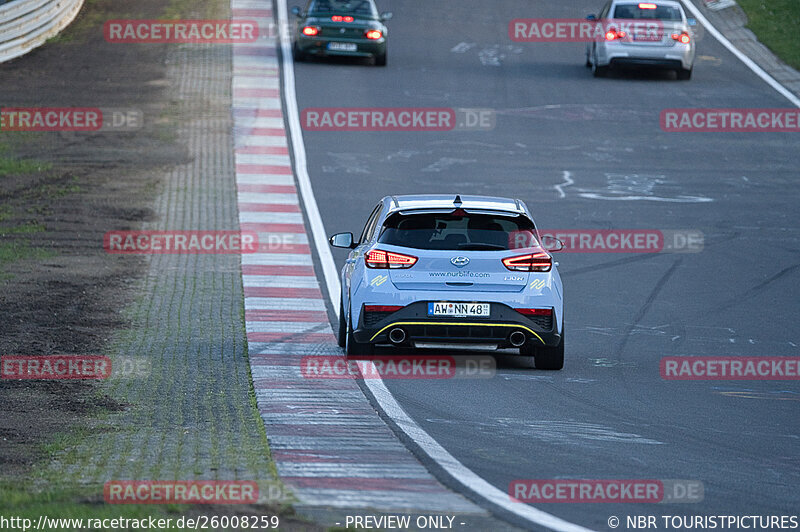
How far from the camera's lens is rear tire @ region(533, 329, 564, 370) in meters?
12.1

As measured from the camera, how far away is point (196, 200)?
2172cm

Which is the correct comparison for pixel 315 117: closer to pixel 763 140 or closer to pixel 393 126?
pixel 393 126

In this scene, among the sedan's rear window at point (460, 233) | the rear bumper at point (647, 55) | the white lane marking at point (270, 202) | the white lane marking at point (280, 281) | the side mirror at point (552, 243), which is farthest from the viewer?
the rear bumper at point (647, 55)

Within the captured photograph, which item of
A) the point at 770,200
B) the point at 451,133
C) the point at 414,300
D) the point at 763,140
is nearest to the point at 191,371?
the point at 414,300

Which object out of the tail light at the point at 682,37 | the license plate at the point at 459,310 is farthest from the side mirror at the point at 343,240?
the tail light at the point at 682,37

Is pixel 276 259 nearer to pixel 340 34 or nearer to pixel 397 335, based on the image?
pixel 397 335

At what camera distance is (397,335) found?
471 inches

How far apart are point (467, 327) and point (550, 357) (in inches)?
34.6

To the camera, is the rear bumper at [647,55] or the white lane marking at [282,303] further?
the rear bumper at [647,55]

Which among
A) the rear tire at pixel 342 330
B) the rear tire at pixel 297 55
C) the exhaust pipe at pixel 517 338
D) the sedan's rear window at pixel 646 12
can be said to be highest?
the exhaust pipe at pixel 517 338

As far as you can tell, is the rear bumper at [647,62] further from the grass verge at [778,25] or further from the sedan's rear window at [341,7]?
the sedan's rear window at [341,7]

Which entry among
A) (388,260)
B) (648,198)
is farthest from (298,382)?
(648,198)

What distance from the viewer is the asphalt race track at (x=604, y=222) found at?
8.96 m

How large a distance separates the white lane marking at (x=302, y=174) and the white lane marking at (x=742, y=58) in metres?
11.0
